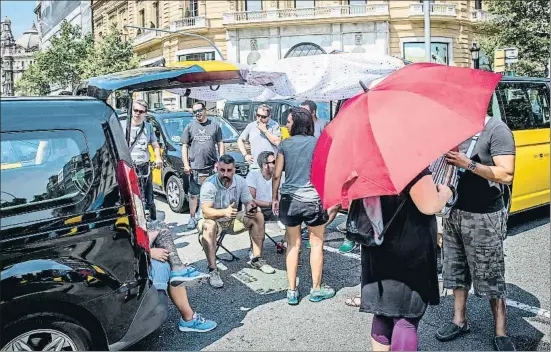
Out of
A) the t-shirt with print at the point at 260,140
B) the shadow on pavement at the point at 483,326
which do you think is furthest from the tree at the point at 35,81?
the shadow on pavement at the point at 483,326

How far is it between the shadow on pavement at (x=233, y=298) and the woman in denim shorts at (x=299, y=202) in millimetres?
278

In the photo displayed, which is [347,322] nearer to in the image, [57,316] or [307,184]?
[307,184]

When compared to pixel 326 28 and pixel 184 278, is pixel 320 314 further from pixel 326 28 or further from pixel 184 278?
pixel 326 28

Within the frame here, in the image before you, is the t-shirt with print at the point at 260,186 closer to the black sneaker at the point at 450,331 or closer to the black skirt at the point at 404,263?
the black sneaker at the point at 450,331

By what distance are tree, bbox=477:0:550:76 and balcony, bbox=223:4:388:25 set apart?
462 inches

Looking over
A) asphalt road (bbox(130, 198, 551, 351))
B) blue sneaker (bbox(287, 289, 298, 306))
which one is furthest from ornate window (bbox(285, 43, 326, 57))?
blue sneaker (bbox(287, 289, 298, 306))

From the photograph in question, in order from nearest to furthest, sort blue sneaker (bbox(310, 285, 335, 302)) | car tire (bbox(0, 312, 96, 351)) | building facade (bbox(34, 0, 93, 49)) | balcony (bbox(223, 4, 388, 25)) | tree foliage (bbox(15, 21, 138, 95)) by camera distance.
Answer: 1. car tire (bbox(0, 312, 96, 351))
2. blue sneaker (bbox(310, 285, 335, 302))
3. tree foliage (bbox(15, 21, 138, 95))
4. building facade (bbox(34, 0, 93, 49))
5. balcony (bbox(223, 4, 388, 25))

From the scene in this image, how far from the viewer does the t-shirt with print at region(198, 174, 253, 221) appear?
16.5 feet

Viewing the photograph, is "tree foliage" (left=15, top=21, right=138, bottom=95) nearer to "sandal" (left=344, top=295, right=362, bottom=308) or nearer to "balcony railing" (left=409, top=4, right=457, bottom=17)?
"balcony railing" (left=409, top=4, right=457, bottom=17)

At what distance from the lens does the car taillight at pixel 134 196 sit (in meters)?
3.18

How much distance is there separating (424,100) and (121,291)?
2113mm

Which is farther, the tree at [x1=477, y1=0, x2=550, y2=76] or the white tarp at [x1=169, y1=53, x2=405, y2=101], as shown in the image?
the tree at [x1=477, y1=0, x2=550, y2=76]

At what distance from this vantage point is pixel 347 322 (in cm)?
405

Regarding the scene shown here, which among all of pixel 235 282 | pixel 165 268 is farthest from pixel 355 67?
pixel 165 268
